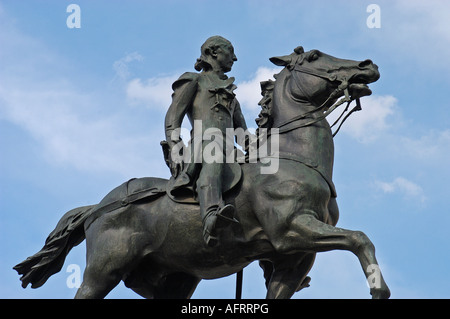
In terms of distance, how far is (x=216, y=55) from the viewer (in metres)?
13.5

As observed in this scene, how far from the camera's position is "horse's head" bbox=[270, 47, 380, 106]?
1284cm

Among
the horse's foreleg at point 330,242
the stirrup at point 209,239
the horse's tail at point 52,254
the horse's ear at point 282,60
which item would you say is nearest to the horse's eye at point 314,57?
the horse's ear at point 282,60

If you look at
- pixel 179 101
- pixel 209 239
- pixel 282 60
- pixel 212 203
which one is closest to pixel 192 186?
pixel 212 203

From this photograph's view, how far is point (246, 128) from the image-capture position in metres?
13.8

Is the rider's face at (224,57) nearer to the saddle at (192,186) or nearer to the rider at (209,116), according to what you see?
the rider at (209,116)

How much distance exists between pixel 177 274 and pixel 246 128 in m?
2.17

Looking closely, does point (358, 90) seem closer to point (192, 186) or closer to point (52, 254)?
point (192, 186)

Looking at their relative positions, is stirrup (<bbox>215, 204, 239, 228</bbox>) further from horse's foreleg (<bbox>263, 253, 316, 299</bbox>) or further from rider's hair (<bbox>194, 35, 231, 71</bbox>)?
rider's hair (<bbox>194, 35, 231, 71</bbox>)

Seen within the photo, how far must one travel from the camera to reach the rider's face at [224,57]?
13.5 meters

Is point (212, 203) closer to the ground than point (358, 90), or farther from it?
closer to the ground

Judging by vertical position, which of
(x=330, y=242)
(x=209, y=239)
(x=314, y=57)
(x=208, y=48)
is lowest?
(x=330, y=242)

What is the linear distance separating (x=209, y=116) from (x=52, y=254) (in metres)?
2.82

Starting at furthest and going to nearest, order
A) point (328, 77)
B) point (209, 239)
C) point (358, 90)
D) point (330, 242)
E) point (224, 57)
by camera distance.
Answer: point (224, 57) → point (328, 77) → point (358, 90) → point (209, 239) → point (330, 242)

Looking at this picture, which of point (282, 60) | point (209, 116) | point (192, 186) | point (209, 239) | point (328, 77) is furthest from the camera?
point (282, 60)
